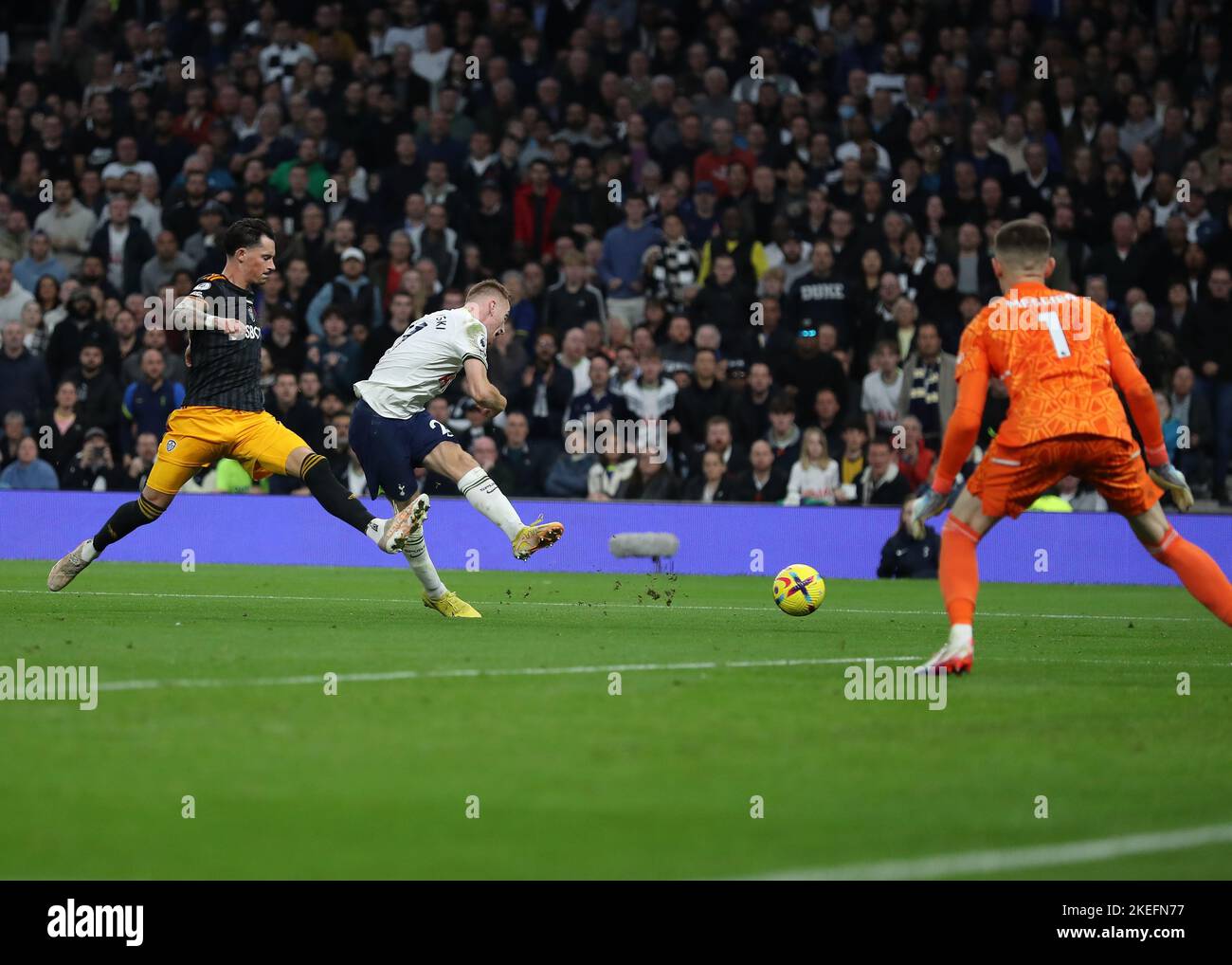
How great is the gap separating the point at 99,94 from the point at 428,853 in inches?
905

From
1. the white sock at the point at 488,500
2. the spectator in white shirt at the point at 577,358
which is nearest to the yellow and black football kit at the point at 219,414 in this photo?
the white sock at the point at 488,500

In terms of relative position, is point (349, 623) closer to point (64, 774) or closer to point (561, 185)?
point (64, 774)

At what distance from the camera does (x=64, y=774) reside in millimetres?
5773

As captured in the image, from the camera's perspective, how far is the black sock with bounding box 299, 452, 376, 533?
11922 mm

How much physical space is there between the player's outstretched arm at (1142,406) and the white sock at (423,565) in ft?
15.5

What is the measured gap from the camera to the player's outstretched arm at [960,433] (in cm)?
852

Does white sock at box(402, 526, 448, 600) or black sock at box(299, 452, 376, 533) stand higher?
black sock at box(299, 452, 376, 533)

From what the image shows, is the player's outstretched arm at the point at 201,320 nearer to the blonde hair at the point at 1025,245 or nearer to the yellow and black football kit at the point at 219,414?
the yellow and black football kit at the point at 219,414

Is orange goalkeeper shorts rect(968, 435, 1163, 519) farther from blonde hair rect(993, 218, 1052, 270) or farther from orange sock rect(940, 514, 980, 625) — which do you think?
blonde hair rect(993, 218, 1052, 270)

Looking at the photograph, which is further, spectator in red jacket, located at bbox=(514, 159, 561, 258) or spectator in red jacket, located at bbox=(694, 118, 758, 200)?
spectator in red jacket, located at bbox=(514, 159, 561, 258)

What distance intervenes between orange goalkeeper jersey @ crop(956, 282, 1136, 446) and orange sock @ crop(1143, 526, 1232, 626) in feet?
2.31

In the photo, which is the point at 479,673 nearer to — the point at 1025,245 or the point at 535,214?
the point at 1025,245

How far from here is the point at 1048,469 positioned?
880 centimetres

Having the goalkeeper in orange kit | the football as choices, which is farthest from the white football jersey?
the goalkeeper in orange kit
